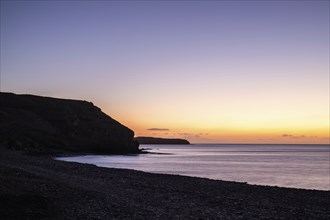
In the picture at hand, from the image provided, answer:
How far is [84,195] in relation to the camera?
20.8 metres

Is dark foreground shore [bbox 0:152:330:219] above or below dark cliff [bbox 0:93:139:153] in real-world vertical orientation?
below

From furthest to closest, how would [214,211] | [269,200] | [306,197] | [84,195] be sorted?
1. [306,197]
2. [269,200]
3. [84,195]
4. [214,211]

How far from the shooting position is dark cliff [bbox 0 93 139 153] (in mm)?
116188

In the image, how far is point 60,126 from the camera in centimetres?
14088

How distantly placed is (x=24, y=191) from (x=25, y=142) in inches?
3652

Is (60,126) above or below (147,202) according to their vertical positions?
above

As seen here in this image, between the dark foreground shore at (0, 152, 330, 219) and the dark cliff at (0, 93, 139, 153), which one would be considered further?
the dark cliff at (0, 93, 139, 153)

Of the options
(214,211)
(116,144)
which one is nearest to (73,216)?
(214,211)

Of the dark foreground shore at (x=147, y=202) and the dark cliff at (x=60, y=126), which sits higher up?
the dark cliff at (x=60, y=126)

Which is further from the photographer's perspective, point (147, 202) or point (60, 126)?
point (60, 126)

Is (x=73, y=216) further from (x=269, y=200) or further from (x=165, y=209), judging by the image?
(x=269, y=200)

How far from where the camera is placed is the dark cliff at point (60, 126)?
11619 centimetres

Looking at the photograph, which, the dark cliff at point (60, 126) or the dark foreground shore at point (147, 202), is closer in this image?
the dark foreground shore at point (147, 202)

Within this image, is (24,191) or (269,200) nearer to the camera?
(24,191)
